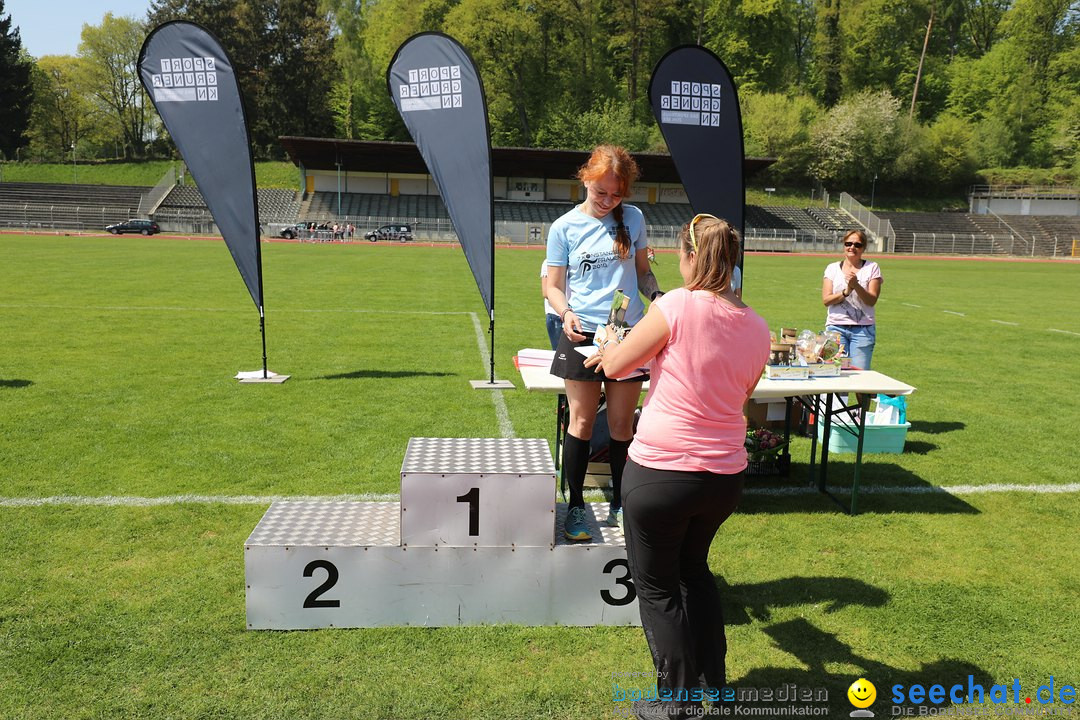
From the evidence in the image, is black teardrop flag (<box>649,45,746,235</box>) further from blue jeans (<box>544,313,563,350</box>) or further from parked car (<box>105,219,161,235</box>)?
parked car (<box>105,219,161,235</box>)

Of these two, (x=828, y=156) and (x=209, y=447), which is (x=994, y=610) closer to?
(x=209, y=447)

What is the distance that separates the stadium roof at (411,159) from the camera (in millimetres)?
53031

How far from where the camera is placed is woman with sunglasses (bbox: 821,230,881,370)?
21.6 feet

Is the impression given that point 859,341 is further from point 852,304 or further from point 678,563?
point 678,563

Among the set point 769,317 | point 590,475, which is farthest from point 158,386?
point 769,317

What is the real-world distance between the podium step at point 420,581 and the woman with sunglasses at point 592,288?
212 mm

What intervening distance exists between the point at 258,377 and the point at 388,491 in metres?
4.05

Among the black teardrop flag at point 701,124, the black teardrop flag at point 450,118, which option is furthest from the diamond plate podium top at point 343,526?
the black teardrop flag at point 450,118

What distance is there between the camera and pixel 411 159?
56656 mm

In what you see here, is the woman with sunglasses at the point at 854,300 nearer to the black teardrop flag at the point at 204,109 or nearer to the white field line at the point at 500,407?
the white field line at the point at 500,407

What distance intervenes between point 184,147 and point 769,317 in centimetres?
1107

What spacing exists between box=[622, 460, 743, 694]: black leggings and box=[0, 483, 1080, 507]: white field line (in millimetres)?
2544

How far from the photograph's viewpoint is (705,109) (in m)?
6.71

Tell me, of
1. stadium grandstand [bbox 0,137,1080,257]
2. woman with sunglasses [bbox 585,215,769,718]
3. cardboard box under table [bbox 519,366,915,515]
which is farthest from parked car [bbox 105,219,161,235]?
woman with sunglasses [bbox 585,215,769,718]
